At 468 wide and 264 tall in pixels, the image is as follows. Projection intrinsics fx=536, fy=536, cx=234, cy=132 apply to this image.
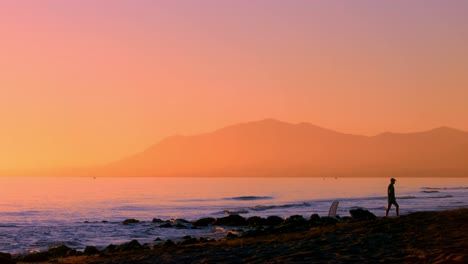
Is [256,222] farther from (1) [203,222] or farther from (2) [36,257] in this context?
(2) [36,257]

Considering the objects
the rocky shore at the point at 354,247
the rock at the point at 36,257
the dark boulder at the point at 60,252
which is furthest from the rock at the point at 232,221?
the rock at the point at 36,257

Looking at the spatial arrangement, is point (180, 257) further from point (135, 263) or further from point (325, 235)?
point (325, 235)

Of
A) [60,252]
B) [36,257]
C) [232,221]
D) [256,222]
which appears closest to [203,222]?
[232,221]

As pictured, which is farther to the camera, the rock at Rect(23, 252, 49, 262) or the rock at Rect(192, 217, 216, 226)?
the rock at Rect(192, 217, 216, 226)

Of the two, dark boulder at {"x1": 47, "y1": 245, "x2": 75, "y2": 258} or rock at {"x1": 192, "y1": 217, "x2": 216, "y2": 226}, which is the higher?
rock at {"x1": 192, "y1": 217, "x2": 216, "y2": 226}

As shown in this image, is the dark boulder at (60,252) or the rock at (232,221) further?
the rock at (232,221)

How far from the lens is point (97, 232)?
37844 mm

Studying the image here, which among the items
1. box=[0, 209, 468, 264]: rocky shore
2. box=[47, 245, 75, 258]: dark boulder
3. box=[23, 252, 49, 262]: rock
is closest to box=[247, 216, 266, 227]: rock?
box=[47, 245, 75, 258]: dark boulder

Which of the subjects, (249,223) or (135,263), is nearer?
(135,263)

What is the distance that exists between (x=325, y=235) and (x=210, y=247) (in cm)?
407

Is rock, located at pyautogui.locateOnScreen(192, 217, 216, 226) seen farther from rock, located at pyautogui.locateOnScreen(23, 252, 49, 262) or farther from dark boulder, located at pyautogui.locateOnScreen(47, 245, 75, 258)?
rock, located at pyautogui.locateOnScreen(23, 252, 49, 262)

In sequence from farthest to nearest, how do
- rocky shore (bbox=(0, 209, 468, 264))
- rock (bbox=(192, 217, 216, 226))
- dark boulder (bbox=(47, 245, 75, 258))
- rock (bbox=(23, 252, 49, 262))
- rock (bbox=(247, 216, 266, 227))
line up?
rock (bbox=(192, 217, 216, 226)), rock (bbox=(247, 216, 266, 227)), dark boulder (bbox=(47, 245, 75, 258)), rock (bbox=(23, 252, 49, 262)), rocky shore (bbox=(0, 209, 468, 264))

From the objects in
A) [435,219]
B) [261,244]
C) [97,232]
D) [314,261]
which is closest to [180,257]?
[261,244]

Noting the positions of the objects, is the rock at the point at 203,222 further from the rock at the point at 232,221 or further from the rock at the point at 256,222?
the rock at the point at 256,222
